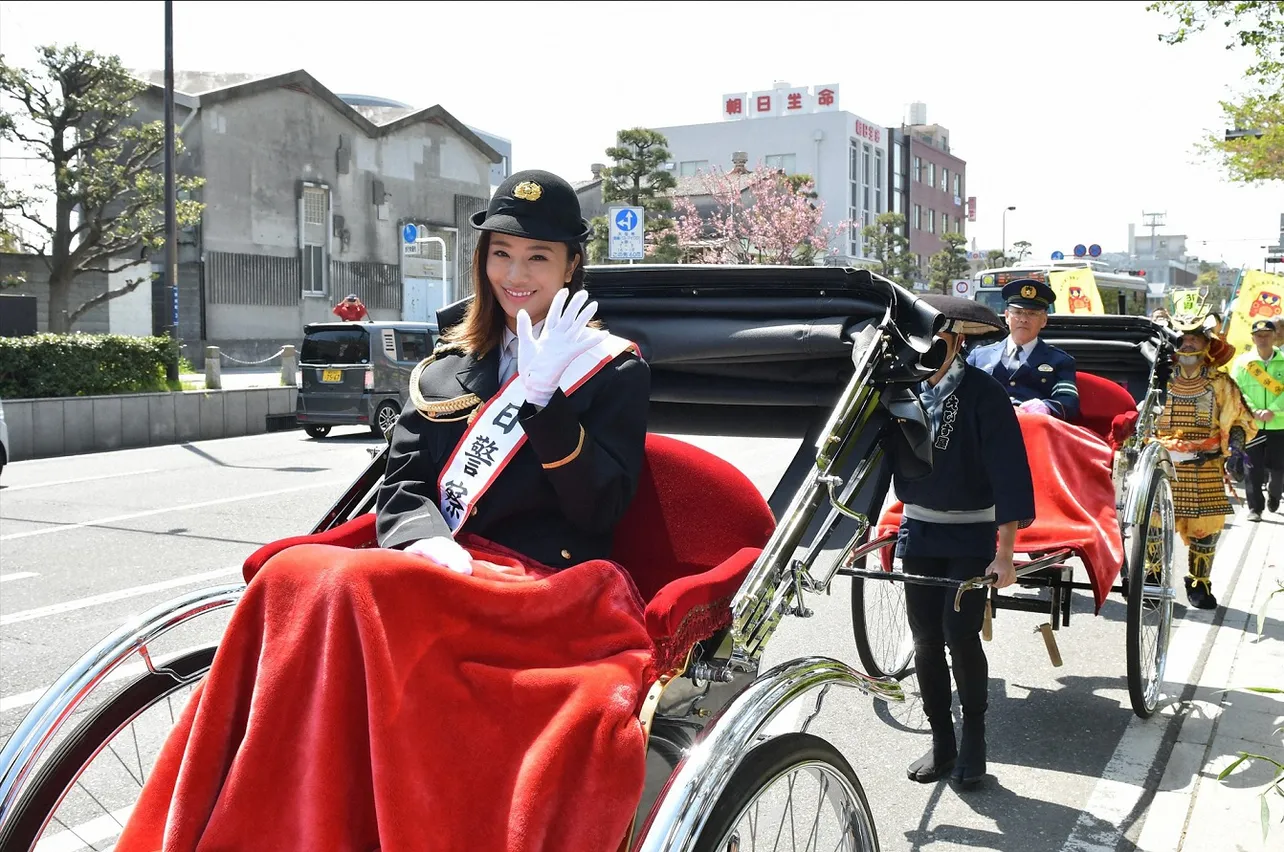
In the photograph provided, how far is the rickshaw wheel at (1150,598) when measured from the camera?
14.3 feet

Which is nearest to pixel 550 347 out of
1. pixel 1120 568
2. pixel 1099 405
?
pixel 1120 568

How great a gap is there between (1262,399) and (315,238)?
2850 cm

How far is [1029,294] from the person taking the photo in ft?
18.2

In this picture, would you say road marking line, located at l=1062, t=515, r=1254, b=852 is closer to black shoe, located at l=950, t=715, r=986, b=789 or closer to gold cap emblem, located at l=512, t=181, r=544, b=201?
black shoe, located at l=950, t=715, r=986, b=789

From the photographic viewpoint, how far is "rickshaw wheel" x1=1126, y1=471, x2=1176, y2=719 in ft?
14.3

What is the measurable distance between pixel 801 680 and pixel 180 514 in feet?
25.5

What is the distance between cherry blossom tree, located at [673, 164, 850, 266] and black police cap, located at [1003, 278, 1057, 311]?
1319 inches

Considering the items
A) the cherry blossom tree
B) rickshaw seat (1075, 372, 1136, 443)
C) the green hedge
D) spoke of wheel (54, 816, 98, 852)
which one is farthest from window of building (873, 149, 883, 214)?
spoke of wheel (54, 816, 98, 852)

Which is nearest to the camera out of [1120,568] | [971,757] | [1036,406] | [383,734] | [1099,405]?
[383,734]

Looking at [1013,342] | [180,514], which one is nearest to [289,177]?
[180,514]

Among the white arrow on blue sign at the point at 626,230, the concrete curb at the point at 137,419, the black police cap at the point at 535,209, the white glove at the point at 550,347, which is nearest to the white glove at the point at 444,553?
the white glove at the point at 550,347

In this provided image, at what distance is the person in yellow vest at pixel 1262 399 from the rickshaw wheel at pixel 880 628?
543 centimetres

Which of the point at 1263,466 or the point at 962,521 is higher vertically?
the point at 962,521

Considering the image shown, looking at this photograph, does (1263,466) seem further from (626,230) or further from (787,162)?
(787,162)
